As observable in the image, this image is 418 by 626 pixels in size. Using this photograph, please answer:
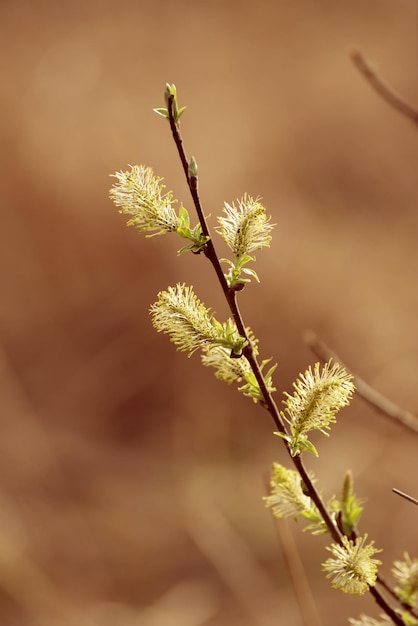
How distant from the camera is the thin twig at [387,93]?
0.43 meters

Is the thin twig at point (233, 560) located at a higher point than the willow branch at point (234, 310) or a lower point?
lower

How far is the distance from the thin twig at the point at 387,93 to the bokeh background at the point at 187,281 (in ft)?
4.00

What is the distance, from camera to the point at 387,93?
1.47 ft

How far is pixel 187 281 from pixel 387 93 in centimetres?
140

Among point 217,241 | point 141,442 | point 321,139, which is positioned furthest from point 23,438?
point 321,139

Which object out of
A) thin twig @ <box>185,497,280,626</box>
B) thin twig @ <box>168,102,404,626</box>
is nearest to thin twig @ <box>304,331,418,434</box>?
thin twig @ <box>168,102,404,626</box>

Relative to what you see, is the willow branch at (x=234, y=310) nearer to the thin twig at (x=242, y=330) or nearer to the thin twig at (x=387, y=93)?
the thin twig at (x=242, y=330)

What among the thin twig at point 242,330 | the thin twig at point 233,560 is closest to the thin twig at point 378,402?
the thin twig at point 242,330

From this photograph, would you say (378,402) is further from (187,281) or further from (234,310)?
(187,281)

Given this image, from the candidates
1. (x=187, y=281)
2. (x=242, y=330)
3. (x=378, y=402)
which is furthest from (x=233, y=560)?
(x=242, y=330)

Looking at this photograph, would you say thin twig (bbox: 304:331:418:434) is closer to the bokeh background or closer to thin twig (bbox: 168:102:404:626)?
thin twig (bbox: 168:102:404:626)

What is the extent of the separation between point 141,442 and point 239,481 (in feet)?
0.97

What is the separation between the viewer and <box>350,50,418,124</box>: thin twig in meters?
0.43

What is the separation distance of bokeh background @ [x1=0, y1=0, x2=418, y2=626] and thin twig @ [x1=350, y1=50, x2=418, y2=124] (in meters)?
1.22
